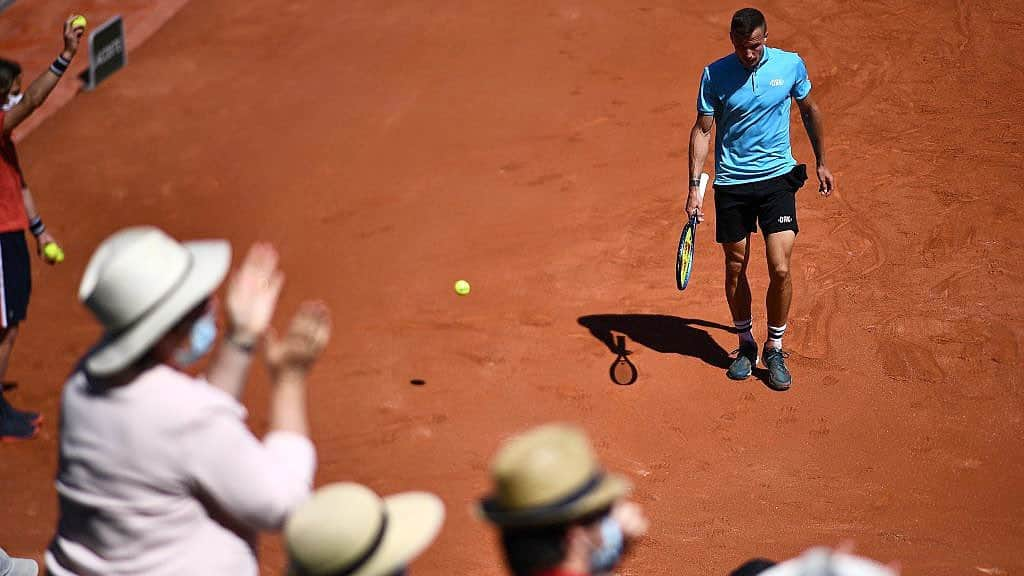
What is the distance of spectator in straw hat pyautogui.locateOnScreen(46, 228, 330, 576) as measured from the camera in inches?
132

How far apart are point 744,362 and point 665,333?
76 cm

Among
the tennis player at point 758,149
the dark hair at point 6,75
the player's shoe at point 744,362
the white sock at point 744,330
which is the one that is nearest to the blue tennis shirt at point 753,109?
the tennis player at point 758,149

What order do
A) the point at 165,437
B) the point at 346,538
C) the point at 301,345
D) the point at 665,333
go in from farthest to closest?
the point at 665,333 → the point at 301,345 → the point at 165,437 → the point at 346,538

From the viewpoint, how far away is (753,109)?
700cm

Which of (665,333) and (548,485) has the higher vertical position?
(548,485)

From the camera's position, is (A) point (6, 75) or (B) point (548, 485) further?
(A) point (6, 75)

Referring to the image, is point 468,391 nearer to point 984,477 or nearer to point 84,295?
point 984,477

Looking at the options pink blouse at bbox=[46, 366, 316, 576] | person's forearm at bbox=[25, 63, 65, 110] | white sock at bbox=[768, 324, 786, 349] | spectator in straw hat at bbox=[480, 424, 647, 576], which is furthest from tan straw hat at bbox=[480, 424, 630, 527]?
person's forearm at bbox=[25, 63, 65, 110]

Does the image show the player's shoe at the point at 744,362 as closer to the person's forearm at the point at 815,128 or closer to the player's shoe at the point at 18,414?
the person's forearm at the point at 815,128

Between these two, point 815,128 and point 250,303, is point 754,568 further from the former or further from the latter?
point 815,128

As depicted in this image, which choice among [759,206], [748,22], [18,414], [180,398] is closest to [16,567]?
[18,414]

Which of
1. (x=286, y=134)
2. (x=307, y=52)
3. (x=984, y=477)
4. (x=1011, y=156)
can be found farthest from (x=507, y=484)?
(x=307, y=52)

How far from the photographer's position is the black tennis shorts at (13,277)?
7.36 meters

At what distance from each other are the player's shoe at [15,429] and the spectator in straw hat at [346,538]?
18.1ft
